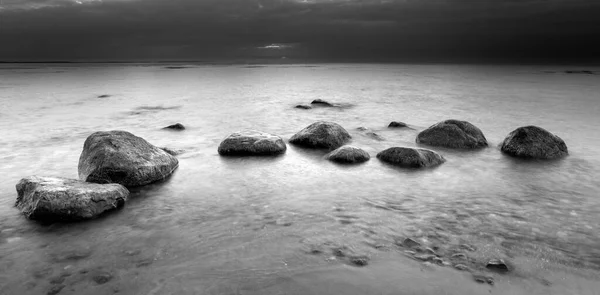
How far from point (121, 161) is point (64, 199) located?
1.60m

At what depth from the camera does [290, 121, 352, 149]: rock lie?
32.0 feet

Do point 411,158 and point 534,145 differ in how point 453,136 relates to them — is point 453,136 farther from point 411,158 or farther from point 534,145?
point 411,158

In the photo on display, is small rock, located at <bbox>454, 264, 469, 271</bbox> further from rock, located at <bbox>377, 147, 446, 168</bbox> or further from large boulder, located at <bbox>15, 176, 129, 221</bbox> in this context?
large boulder, located at <bbox>15, 176, 129, 221</bbox>

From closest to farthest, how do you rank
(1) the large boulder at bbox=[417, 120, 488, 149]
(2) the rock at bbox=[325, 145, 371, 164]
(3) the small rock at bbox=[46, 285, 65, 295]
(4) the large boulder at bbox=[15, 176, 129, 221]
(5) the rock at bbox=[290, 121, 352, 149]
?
1. (3) the small rock at bbox=[46, 285, 65, 295]
2. (4) the large boulder at bbox=[15, 176, 129, 221]
3. (2) the rock at bbox=[325, 145, 371, 164]
4. (5) the rock at bbox=[290, 121, 352, 149]
5. (1) the large boulder at bbox=[417, 120, 488, 149]

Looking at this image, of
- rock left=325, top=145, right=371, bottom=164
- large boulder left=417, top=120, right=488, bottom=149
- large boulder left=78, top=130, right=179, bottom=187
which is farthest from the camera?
large boulder left=417, top=120, right=488, bottom=149

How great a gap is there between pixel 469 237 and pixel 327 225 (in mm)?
1681

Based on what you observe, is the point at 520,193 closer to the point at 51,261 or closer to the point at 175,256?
the point at 175,256

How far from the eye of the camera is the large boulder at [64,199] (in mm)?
5094

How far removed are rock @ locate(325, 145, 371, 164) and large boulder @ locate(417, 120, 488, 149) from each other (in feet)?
8.30

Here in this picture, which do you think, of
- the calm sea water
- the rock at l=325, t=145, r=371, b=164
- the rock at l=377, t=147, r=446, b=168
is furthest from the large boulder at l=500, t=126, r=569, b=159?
the rock at l=325, t=145, r=371, b=164

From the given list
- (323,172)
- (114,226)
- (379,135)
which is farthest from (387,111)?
(114,226)

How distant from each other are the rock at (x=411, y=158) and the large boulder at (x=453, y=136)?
5.31 feet

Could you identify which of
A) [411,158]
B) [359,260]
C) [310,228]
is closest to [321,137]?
[411,158]

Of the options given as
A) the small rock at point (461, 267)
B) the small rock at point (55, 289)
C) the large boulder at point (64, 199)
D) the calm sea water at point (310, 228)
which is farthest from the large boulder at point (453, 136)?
the small rock at point (55, 289)
